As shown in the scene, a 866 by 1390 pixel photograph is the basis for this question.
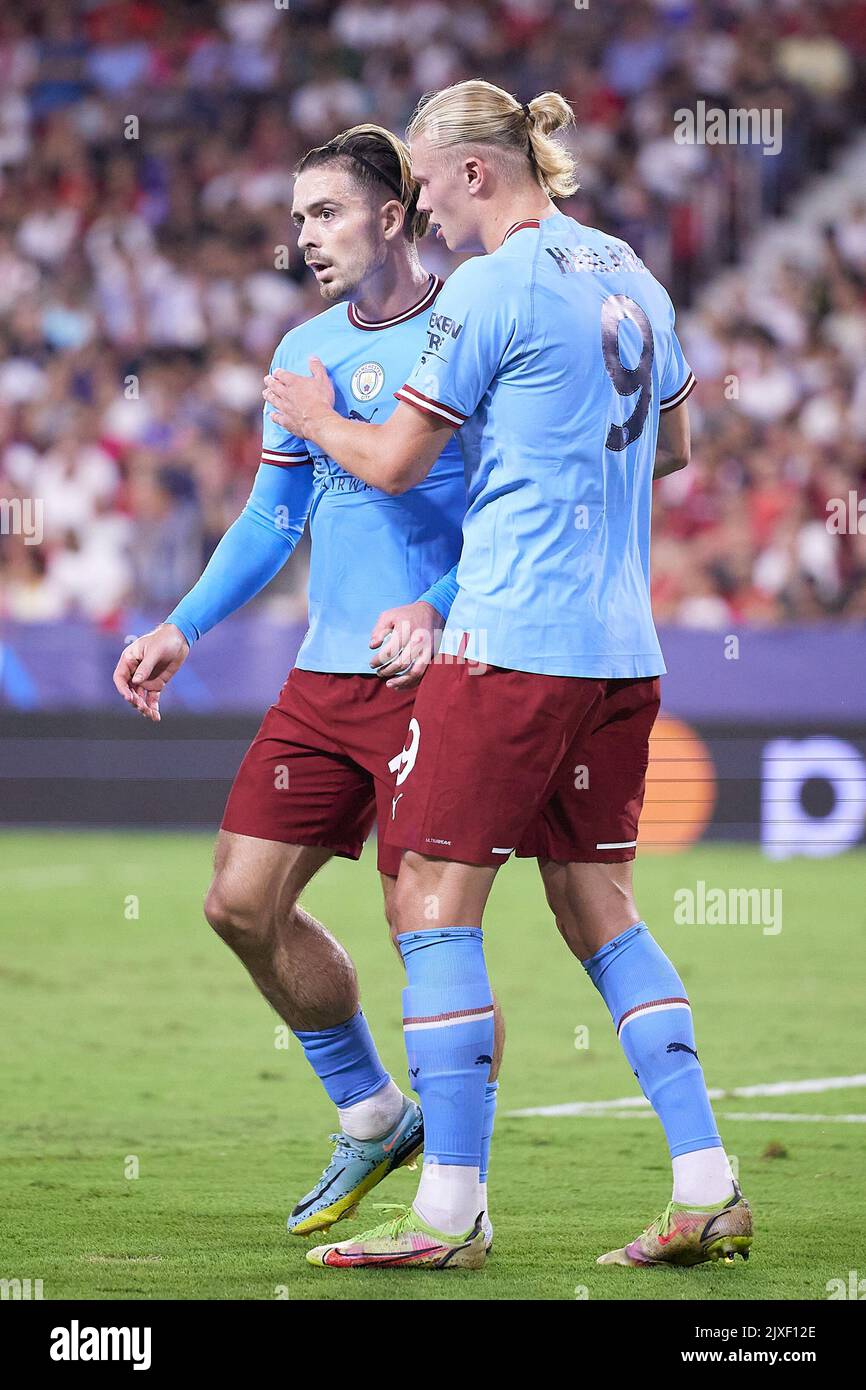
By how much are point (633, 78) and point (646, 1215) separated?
534 inches

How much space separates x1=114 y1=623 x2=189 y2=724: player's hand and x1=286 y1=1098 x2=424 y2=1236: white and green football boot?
1047mm

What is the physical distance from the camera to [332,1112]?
5.47 metres

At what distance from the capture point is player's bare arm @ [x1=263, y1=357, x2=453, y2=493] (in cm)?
376

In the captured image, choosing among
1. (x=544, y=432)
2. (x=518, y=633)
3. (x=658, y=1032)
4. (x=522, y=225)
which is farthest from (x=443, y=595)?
(x=658, y=1032)

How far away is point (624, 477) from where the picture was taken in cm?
388

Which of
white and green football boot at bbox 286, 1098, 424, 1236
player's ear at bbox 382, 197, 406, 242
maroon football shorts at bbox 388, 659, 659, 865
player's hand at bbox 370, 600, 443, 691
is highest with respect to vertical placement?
player's ear at bbox 382, 197, 406, 242

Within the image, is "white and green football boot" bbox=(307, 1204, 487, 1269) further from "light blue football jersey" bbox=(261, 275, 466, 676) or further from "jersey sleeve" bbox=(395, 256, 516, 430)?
"jersey sleeve" bbox=(395, 256, 516, 430)

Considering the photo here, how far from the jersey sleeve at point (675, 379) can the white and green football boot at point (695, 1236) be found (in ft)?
5.31

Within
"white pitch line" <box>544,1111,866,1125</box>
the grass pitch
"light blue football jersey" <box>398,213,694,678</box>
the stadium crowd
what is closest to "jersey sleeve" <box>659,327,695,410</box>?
"light blue football jersey" <box>398,213,694,678</box>

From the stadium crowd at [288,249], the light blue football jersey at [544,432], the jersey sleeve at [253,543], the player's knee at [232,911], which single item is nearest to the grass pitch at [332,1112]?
the player's knee at [232,911]

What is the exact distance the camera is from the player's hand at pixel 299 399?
4.02 metres

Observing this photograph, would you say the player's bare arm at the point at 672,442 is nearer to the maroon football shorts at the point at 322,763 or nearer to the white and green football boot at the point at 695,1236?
the maroon football shorts at the point at 322,763

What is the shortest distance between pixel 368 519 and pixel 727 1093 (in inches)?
89.7
